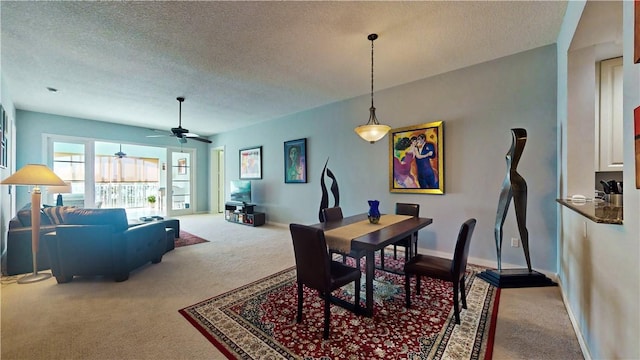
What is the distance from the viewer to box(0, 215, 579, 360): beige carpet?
5.65 feet

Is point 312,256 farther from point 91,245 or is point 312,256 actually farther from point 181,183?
point 181,183

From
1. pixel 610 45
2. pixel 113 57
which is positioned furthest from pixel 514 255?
pixel 113 57

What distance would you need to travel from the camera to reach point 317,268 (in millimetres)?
1885

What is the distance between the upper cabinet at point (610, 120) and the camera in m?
2.52

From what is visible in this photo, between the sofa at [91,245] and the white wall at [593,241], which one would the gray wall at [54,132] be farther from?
the white wall at [593,241]

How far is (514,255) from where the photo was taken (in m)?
3.11

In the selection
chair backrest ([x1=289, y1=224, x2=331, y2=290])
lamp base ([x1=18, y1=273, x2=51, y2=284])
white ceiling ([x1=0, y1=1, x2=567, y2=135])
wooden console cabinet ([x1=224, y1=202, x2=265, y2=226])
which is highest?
white ceiling ([x1=0, y1=1, x2=567, y2=135])

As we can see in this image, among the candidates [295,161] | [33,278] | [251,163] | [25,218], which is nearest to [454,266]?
[295,161]

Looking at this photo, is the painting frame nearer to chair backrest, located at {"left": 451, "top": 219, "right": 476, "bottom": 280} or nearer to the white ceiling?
the white ceiling

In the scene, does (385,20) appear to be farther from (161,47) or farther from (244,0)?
(161,47)

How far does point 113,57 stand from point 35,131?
4344 millimetres

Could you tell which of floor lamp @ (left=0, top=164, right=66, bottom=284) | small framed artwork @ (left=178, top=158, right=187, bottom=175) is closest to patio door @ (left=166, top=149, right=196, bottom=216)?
small framed artwork @ (left=178, top=158, right=187, bottom=175)

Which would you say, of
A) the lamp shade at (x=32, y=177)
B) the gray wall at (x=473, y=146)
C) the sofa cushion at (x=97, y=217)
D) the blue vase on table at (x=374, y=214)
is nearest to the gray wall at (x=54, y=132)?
the lamp shade at (x=32, y=177)

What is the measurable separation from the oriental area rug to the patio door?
6152 millimetres
